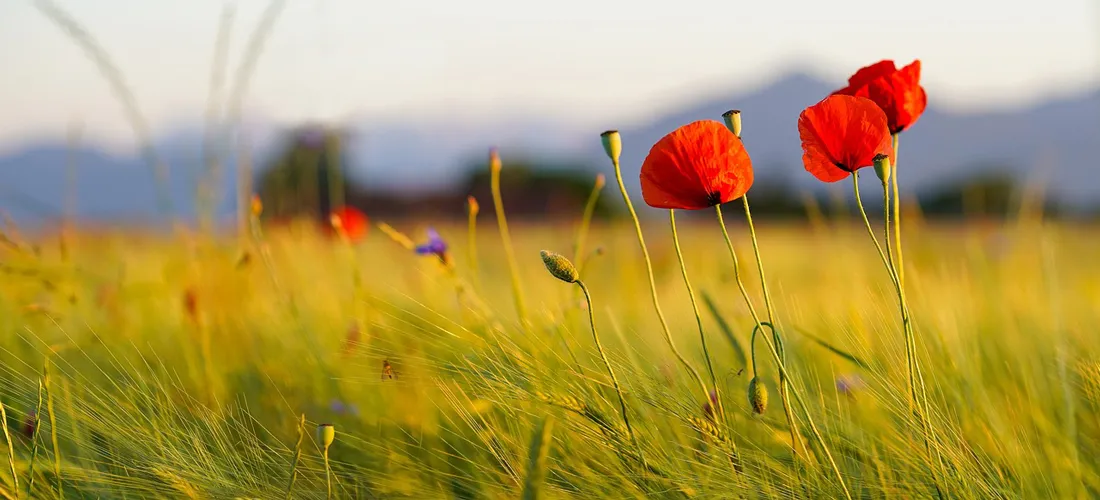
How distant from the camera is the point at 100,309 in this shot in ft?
5.48

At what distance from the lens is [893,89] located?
75 centimetres

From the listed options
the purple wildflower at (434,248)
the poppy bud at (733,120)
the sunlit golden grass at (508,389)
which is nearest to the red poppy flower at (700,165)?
the poppy bud at (733,120)

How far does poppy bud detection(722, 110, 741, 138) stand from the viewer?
69 centimetres

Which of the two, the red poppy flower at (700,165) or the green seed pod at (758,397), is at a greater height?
the red poppy flower at (700,165)

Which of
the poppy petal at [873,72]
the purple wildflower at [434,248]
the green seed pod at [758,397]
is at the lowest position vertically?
the green seed pod at [758,397]

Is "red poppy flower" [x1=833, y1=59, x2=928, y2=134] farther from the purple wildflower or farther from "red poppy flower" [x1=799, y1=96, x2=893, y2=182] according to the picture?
the purple wildflower

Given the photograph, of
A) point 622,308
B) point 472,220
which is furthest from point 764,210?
point 472,220

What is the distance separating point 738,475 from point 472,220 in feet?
1.82

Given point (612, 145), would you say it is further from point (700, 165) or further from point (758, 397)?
point (758, 397)

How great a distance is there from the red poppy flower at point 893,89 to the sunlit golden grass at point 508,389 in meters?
0.16

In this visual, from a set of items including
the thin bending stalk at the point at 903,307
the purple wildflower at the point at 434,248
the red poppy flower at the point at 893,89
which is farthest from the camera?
the purple wildflower at the point at 434,248

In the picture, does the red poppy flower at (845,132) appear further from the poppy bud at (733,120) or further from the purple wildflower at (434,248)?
the purple wildflower at (434,248)

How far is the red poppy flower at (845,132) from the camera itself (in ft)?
2.14

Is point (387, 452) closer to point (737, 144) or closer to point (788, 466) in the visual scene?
point (788, 466)
